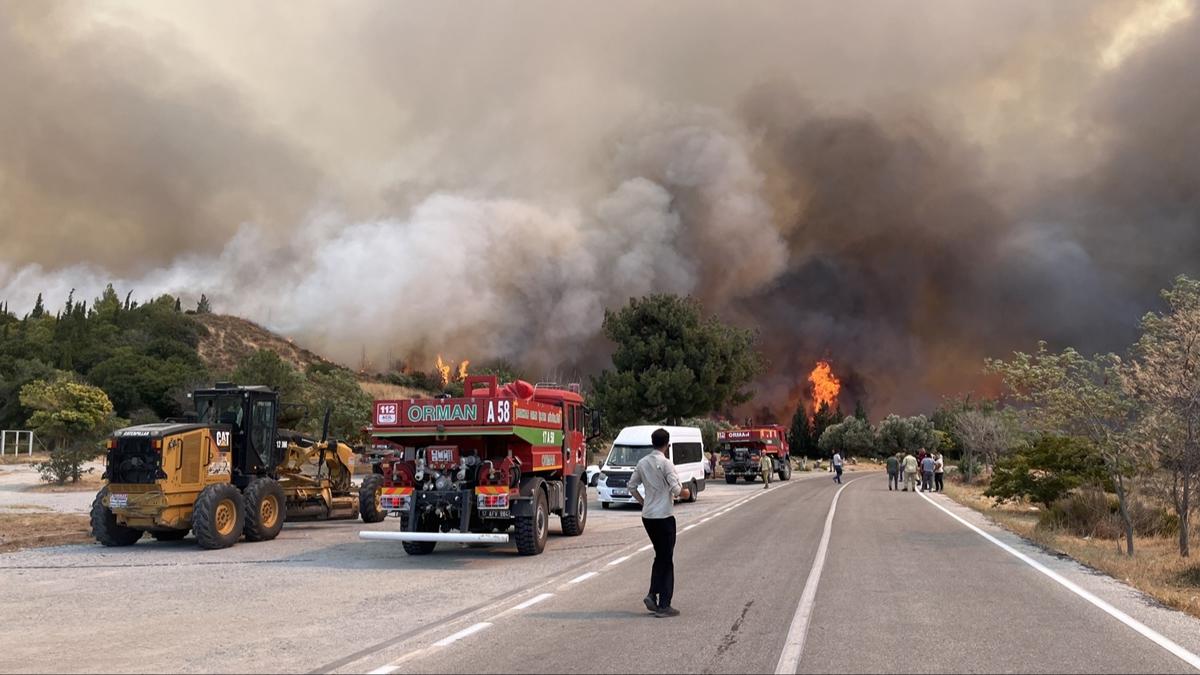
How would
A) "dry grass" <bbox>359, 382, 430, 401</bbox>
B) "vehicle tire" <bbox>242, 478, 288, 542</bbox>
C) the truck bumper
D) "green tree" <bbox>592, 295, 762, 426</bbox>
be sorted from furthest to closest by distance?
"dry grass" <bbox>359, 382, 430, 401</bbox> → "green tree" <bbox>592, 295, 762, 426</bbox> → "vehicle tire" <bbox>242, 478, 288, 542</bbox> → the truck bumper

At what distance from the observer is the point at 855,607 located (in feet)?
30.2

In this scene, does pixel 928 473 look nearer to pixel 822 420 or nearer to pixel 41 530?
pixel 41 530

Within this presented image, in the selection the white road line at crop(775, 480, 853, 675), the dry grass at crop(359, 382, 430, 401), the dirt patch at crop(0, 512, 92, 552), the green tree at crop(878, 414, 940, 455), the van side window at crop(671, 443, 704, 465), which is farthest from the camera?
the dry grass at crop(359, 382, 430, 401)

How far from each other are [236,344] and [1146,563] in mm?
120674

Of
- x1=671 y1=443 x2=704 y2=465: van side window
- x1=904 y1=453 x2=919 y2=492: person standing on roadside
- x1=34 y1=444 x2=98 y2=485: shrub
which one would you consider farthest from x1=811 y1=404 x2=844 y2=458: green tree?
x1=34 y1=444 x2=98 y2=485: shrub

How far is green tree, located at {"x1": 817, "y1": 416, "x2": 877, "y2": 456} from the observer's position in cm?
9662

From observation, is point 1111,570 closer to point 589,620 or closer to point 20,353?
point 589,620

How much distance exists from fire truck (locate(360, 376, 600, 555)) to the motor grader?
1.98 meters

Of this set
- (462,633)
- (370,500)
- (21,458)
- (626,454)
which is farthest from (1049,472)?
(21,458)

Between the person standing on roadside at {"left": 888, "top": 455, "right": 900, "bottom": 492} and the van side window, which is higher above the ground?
the van side window

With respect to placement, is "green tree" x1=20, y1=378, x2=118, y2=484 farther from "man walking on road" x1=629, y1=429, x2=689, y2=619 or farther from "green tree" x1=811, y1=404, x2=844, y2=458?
"green tree" x1=811, y1=404, x2=844, y2=458

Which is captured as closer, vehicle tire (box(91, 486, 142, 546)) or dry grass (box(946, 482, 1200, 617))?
dry grass (box(946, 482, 1200, 617))

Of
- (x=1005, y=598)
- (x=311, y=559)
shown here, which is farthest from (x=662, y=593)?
(x=311, y=559)

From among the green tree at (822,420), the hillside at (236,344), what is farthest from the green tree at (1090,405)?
the hillside at (236,344)
